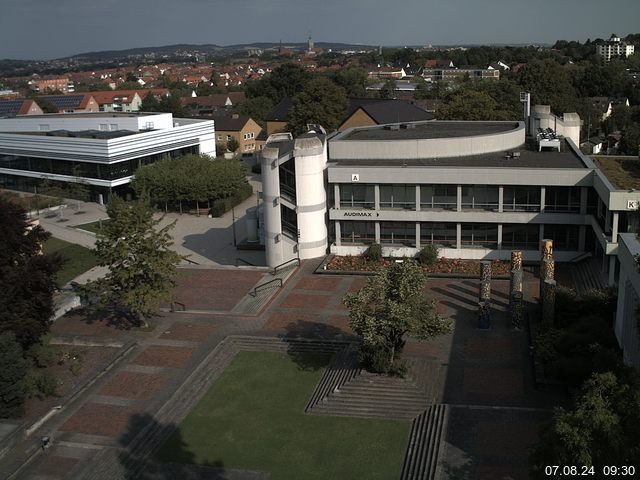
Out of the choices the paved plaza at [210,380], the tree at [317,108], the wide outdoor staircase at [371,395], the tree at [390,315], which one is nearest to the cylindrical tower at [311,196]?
the paved plaza at [210,380]

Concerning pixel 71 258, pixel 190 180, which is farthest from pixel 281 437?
pixel 190 180

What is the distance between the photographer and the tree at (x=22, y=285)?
27.8 meters

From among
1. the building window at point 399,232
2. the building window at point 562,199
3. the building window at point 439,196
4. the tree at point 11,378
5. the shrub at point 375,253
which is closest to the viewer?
the tree at point 11,378

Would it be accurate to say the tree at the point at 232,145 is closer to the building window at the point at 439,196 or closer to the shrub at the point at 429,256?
the building window at the point at 439,196

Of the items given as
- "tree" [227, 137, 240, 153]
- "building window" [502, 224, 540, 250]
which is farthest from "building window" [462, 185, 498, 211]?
"tree" [227, 137, 240, 153]

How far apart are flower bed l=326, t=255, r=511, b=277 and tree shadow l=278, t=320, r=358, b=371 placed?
8106mm

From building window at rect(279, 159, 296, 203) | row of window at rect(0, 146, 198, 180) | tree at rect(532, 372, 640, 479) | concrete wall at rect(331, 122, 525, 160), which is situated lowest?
row of window at rect(0, 146, 198, 180)

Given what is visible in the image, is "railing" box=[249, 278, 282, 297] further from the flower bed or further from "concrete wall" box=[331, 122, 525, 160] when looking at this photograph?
"concrete wall" box=[331, 122, 525, 160]

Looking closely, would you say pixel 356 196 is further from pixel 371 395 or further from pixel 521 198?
pixel 371 395

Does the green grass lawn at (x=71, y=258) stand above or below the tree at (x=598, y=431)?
below

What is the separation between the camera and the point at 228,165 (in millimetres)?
63344

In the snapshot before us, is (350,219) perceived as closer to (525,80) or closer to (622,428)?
(622,428)

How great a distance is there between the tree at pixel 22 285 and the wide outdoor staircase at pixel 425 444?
1532cm

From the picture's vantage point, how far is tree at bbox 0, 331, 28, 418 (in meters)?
24.8
